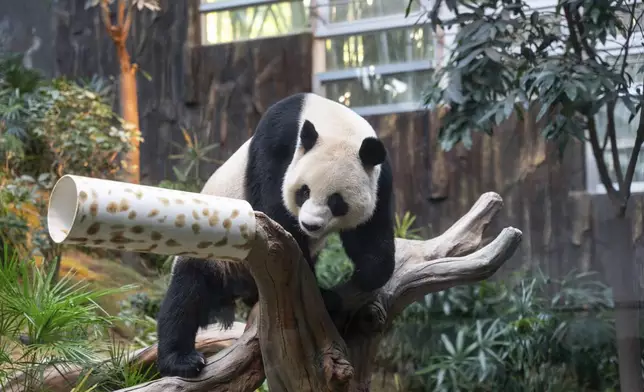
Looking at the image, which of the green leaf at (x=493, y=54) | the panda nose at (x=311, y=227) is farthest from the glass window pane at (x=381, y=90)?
the panda nose at (x=311, y=227)

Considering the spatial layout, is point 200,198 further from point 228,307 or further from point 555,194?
point 555,194

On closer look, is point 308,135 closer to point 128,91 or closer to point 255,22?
point 255,22

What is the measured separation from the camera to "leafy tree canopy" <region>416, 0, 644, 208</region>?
3629 mm

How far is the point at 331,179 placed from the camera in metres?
2.61

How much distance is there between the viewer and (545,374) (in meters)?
4.37

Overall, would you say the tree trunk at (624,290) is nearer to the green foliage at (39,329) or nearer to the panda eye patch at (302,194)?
the panda eye patch at (302,194)

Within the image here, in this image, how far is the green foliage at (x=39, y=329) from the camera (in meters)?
3.14

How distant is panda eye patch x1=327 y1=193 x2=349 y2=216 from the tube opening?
1.15 m

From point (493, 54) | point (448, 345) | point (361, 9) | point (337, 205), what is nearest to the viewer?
point (337, 205)

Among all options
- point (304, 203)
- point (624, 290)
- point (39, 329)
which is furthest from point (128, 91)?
point (624, 290)

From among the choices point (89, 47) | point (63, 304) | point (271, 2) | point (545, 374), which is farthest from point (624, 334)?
point (89, 47)

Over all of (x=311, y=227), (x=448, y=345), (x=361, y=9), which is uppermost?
(x=361, y=9)

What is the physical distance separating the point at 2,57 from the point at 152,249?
17.1ft

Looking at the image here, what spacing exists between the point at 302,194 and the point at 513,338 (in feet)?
8.07
